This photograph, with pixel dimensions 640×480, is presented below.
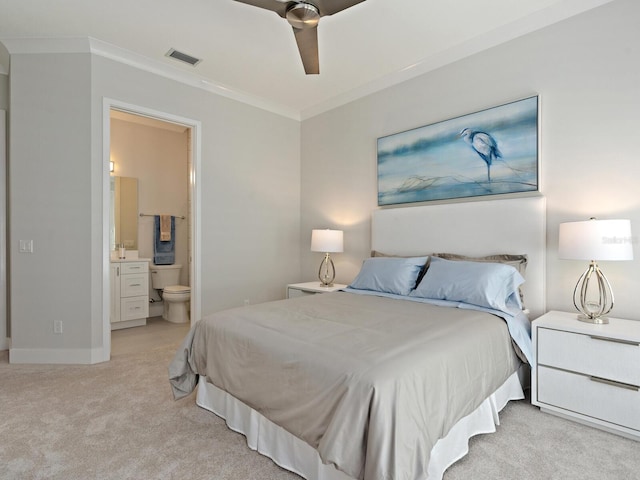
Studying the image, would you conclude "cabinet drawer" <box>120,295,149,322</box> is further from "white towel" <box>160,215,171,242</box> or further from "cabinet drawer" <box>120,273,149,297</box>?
"white towel" <box>160,215,171,242</box>

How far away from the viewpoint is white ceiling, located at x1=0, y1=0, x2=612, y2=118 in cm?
262

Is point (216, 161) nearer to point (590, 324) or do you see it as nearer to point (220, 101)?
point (220, 101)

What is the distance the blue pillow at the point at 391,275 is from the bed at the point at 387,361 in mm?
11

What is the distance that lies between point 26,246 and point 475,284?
3718 millimetres

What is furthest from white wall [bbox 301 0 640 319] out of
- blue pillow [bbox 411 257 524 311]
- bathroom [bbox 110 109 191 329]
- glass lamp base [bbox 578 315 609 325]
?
bathroom [bbox 110 109 191 329]

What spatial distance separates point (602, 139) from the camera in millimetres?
2451

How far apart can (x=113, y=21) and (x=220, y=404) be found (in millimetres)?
2986

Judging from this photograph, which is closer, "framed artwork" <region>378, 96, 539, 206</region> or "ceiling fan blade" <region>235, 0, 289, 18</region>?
"ceiling fan blade" <region>235, 0, 289, 18</region>

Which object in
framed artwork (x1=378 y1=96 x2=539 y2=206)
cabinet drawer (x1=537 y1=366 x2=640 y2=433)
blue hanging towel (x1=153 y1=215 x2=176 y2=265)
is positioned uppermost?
framed artwork (x1=378 y1=96 x2=539 y2=206)

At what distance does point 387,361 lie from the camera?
4.74 feet

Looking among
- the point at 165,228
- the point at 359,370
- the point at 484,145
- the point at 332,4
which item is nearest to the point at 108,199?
the point at 165,228

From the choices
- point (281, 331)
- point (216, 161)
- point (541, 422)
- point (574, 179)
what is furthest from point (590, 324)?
point (216, 161)

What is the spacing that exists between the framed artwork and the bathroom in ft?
9.22

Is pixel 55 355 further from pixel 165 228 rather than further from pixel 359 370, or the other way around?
pixel 359 370
